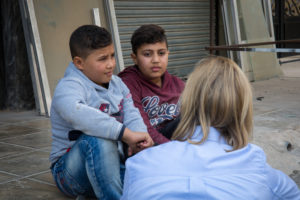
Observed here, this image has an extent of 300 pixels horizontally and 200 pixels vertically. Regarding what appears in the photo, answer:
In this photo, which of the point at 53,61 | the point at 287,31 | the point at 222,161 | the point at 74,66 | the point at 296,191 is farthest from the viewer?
the point at 287,31

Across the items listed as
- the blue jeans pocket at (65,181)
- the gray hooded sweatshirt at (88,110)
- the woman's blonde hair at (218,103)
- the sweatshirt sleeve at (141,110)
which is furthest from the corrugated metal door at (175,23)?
the woman's blonde hair at (218,103)

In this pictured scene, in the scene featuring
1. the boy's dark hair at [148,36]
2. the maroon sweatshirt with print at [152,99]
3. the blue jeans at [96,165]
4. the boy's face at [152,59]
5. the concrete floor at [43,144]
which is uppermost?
the boy's dark hair at [148,36]

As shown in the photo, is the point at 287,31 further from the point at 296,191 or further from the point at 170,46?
the point at 296,191

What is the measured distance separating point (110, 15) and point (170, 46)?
2049mm

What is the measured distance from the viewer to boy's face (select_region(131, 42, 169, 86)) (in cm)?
304

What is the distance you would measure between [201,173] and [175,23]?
6466 mm

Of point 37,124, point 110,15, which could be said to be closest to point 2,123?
point 37,124

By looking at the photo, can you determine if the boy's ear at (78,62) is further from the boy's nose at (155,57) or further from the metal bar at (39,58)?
the metal bar at (39,58)

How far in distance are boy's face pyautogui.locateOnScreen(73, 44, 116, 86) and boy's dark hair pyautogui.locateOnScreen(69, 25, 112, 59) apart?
25 millimetres

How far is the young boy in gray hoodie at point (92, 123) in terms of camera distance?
89.6 inches

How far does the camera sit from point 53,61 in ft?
17.4

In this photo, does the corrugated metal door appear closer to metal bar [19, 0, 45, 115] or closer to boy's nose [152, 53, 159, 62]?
metal bar [19, 0, 45, 115]

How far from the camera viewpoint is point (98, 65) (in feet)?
8.51

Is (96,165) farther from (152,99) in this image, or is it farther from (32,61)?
(32,61)
